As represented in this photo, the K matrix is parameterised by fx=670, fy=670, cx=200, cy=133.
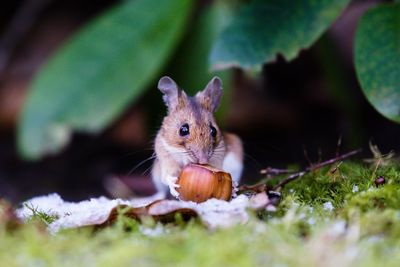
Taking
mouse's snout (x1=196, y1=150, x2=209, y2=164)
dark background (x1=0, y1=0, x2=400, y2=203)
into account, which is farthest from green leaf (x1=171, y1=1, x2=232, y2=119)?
mouse's snout (x1=196, y1=150, x2=209, y2=164)

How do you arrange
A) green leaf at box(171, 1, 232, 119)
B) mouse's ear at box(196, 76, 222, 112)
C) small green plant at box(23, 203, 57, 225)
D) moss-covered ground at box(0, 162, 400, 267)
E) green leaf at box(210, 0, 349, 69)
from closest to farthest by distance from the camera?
moss-covered ground at box(0, 162, 400, 267)
small green plant at box(23, 203, 57, 225)
mouse's ear at box(196, 76, 222, 112)
green leaf at box(210, 0, 349, 69)
green leaf at box(171, 1, 232, 119)

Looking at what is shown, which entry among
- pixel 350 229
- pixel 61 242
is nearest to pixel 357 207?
pixel 350 229

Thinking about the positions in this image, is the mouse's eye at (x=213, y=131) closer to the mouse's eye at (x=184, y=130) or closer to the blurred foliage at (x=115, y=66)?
the mouse's eye at (x=184, y=130)

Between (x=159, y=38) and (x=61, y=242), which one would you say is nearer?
(x=61, y=242)

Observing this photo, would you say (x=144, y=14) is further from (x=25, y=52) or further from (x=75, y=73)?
(x=25, y=52)

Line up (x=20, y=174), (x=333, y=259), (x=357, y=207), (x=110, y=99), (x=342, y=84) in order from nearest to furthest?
1. (x=333, y=259)
2. (x=357, y=207)
3. (x=110, y=99)
4. (x=342, y=84)
5. (x=20, y=174)

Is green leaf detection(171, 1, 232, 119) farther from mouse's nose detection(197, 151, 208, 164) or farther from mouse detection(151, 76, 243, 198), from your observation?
mouse's nose detection(197, 151, 208, 164)
